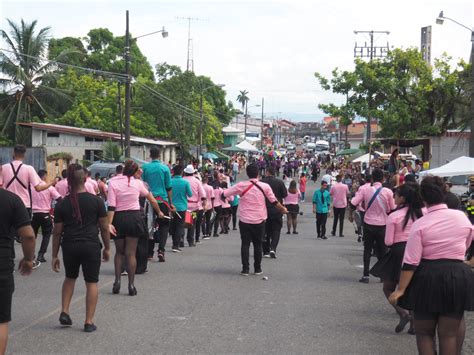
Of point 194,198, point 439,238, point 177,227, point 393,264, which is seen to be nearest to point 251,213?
point 177,227

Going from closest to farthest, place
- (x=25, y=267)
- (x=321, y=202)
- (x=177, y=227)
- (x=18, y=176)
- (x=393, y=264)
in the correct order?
(x=25, y=267)
(x=393, y=264)
(x=18, y=176)
(x=177, y=227)
(x=321, y=202)

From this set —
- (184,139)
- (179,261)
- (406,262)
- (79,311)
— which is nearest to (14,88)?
(184,139)

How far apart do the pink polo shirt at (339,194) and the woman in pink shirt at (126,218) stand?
38.7 feet

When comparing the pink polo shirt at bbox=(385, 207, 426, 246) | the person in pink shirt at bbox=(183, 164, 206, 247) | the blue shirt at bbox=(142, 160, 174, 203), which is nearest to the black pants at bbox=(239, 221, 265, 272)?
the blue shirt at bbox=(142, 160, 174, 203)

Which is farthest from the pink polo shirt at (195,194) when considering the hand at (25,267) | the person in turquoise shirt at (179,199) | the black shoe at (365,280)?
the hand at (25,267)

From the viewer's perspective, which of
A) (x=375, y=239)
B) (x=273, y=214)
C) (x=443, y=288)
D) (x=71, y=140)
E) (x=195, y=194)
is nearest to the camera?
(x=443, y=288)

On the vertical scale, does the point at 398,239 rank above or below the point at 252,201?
below

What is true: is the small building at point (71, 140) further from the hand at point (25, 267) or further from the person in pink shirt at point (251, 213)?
the hand at point (25, 267)

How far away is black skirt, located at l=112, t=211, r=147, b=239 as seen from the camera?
10117mm

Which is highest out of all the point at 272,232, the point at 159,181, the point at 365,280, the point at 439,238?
the point at 159,181

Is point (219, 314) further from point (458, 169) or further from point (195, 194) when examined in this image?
point (458, 169)

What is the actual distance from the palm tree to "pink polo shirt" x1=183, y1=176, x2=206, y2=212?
2660 centimetres

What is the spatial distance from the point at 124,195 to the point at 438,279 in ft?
17.8

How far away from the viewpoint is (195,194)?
17047 mm
